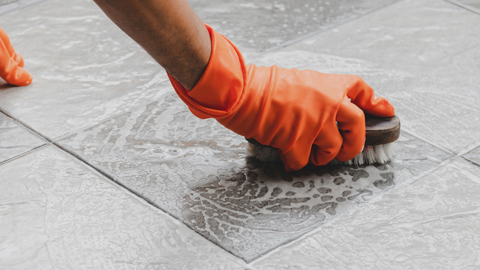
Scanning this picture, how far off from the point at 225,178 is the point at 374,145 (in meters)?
0.33

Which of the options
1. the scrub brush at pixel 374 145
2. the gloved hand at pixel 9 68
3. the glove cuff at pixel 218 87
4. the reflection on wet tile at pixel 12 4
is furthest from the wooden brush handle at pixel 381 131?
the reflection on wet tile at pixel 12 4

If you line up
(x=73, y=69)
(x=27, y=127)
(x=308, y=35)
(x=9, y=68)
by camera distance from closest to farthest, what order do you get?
(x=27, y=127)
(x=9, y=68)
(x=73, y=69)
(x=308, y=35)

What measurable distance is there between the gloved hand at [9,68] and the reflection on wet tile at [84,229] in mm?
374

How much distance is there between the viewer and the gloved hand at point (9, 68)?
1.45 m

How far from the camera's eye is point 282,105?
3.56 ft

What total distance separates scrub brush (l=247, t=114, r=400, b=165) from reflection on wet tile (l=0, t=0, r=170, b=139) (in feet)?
1.31

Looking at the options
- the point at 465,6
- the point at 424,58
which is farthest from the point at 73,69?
the point at 465,6

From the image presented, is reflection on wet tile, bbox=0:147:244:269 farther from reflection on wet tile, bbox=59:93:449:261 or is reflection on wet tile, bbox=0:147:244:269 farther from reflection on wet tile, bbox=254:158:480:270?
reflection on wet tile, bbox=254:158:480:270

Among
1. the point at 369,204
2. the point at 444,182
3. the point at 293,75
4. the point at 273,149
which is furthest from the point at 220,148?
the point at 444,182

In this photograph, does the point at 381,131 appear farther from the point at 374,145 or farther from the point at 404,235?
the point at 404,235

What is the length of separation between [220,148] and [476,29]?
1.03 m

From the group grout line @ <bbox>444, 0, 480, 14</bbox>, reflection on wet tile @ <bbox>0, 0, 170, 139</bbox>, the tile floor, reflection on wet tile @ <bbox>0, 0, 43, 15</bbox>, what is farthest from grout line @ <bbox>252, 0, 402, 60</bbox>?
reflection on wet tile @ <bbox>0, 0, 43, 15</bbox>

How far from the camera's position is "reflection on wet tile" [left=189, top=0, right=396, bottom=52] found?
1762 mm

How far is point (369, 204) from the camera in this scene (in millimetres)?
1079
